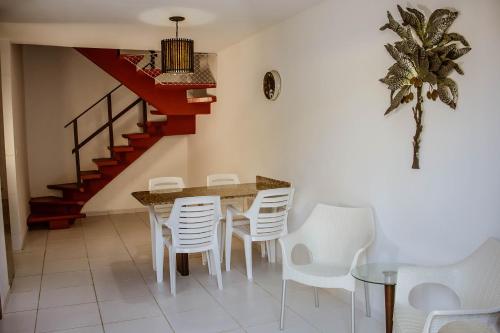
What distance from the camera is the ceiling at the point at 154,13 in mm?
3951

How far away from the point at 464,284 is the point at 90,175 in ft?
19.4

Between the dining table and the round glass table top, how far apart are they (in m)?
1.74

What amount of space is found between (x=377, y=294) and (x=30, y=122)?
19.5 ft

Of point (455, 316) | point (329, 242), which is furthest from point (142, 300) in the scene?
point (455, 316)

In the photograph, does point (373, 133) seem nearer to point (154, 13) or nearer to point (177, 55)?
point (177, 55)

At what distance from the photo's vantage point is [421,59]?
295cm

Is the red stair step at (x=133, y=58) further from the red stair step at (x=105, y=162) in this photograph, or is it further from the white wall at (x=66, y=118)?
the red stair step at (x=105, y=162)

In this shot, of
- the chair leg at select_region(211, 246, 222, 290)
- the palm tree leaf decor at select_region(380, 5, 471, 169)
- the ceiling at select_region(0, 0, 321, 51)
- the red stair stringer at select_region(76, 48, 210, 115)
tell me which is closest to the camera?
the palm tree leaf decor at select_region(380, 5, 471, 169)

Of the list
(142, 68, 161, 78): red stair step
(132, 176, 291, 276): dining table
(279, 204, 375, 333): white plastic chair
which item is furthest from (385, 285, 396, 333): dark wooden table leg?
(142, 68, 161, 78): red stair step

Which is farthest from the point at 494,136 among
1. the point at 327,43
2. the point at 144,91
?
the point at 144,91

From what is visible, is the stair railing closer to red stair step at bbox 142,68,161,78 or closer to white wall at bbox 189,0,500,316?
red stair step at bbox 142,68,161,78

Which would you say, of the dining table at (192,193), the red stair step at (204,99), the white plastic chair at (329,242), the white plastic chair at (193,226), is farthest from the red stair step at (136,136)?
the white plastic chair at (329,242)

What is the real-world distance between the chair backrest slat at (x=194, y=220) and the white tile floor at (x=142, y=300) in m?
0.47

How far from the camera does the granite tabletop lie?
433cm
